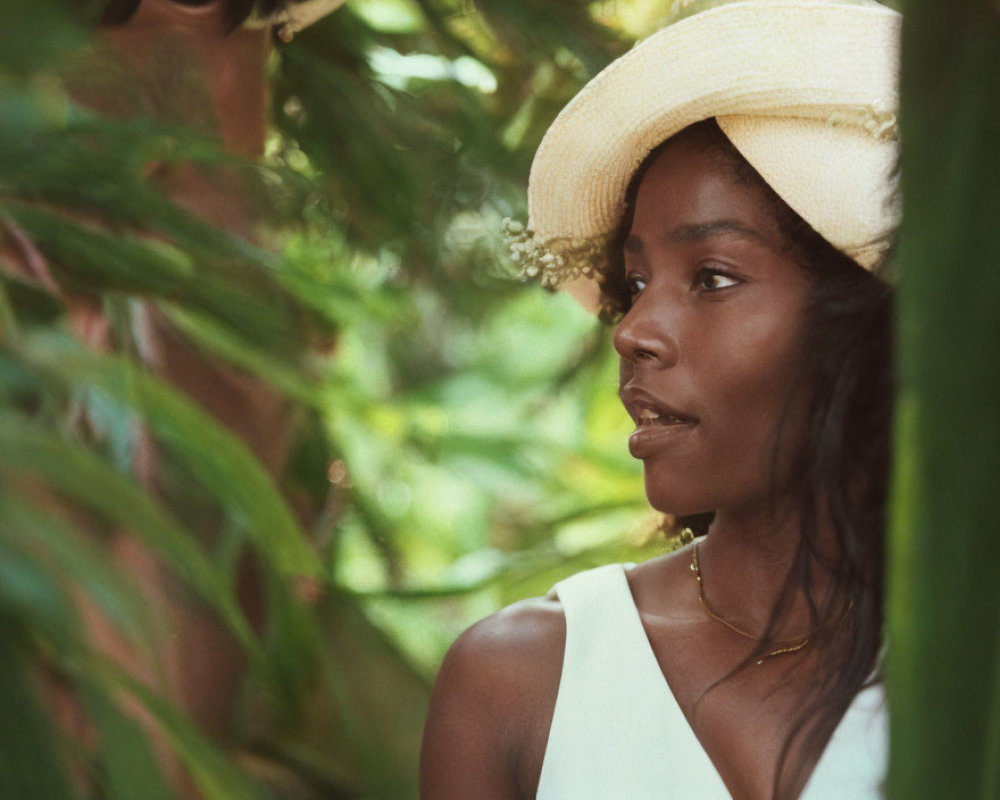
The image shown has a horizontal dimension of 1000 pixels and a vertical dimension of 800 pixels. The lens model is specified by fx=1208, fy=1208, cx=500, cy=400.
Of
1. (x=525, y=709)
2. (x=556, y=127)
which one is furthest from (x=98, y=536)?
(x=556, y=127)

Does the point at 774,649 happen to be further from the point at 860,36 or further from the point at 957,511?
the point at 957,511

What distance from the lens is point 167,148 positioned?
1.75 ft

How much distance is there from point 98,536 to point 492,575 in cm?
66

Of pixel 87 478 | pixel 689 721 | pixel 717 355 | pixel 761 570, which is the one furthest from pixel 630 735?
pixel 87 478

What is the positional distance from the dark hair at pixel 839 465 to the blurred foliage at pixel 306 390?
299 mm

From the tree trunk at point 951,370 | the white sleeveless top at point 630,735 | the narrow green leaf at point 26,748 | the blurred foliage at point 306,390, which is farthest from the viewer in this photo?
the white sleeveless top at point 630,735

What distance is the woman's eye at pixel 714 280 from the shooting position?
793mm

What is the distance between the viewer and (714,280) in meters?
0.80

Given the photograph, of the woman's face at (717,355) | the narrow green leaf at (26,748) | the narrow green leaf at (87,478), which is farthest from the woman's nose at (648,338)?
the narrow green leaf at (26,748)

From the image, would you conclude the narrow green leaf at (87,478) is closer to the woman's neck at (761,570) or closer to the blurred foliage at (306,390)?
the blurred foliage at (306,390)

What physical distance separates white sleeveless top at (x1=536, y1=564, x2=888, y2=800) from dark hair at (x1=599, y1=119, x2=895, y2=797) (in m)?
0.02

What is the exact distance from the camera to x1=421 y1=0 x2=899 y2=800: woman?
0.77 meters

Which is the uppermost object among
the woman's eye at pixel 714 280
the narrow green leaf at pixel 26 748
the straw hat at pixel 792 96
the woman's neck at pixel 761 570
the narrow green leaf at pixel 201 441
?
the straw hat at pixel 792 96

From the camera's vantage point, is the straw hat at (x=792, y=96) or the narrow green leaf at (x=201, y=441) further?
the straw hat at (x=792, y=96)
